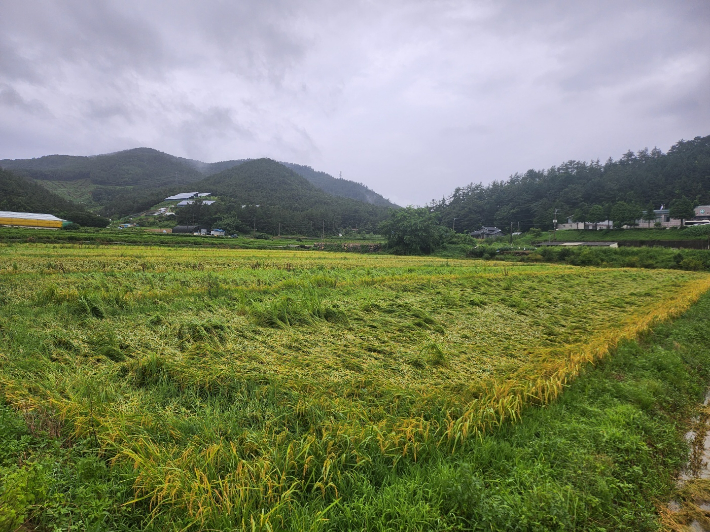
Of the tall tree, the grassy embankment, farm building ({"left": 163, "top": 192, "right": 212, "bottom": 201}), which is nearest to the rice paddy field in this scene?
the grassy embankment

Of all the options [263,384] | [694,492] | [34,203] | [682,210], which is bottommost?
[694,492]

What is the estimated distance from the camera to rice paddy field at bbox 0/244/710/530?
9.00 feet

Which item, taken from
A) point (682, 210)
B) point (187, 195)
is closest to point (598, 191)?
point (682, 210)

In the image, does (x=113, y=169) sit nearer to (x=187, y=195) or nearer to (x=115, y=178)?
(x=115, y=178)

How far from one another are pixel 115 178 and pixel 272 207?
119 meters

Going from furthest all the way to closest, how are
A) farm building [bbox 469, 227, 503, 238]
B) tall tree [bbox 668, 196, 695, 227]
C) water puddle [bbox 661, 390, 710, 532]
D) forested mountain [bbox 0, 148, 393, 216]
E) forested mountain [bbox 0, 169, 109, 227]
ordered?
forested mountain [bbox 0, 148, 393, 216]
farm building [bbox 469, 227, 503, 238]
forested mountain [bbox 0, 169, 109, 227]
tall tree [bbox 668, 196, 695, 227]
water puddle [bbox 661, 390, 710, 532]

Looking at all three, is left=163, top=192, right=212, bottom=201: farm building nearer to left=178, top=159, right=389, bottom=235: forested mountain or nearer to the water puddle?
left=178, top=159, right=389, bottom=235: forested mountain

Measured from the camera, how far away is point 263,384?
4.50 m

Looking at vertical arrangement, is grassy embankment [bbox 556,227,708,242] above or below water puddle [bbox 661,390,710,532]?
above

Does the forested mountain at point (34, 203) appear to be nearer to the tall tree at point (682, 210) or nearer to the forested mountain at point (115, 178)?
the forested mountain at point (115, 178)

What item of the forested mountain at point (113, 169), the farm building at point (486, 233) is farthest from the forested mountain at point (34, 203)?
the farm building at point (486, 233)

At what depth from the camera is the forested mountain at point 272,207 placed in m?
72.2

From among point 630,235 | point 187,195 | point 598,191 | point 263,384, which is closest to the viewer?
point 263,384

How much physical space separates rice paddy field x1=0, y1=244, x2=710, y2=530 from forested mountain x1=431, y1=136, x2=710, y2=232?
6656cm
